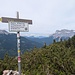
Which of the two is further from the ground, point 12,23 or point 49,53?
point 12,23

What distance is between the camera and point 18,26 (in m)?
5.04

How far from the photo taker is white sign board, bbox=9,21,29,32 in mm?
4930

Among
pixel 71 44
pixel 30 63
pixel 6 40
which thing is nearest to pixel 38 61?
pixel 30 63

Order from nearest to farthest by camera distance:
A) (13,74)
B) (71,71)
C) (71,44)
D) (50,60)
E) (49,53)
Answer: (13,74) < (71,71) < (50,60) < (49,53) < (71,44)

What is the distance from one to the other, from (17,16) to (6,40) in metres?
180

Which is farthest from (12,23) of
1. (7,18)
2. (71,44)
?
(71,44)

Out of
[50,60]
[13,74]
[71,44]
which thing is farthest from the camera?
[71,44]

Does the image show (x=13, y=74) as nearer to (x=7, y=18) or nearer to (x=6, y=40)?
(x=7, y=18)

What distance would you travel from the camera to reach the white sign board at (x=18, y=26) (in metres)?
4.93

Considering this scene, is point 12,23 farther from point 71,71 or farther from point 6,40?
point 6,40

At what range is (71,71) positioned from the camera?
22.4 metres

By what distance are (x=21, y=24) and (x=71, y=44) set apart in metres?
40.7

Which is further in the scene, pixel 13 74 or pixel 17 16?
pixel 13 74

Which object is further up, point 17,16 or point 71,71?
point 17,16
